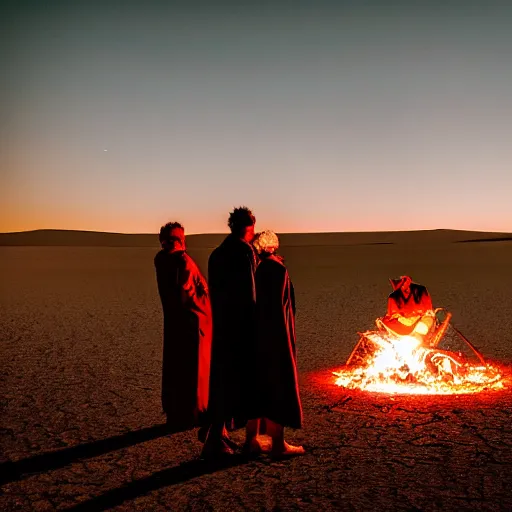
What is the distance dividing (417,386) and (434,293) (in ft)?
60.3

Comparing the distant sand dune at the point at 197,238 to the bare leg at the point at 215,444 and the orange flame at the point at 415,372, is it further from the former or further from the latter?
the bare leg at the point at 215,444

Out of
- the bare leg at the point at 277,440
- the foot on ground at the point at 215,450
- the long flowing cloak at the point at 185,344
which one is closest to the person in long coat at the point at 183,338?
the long flowing cloak at the point at 185,344

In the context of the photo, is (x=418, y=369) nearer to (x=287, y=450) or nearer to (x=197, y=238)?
(x=287, y=450)

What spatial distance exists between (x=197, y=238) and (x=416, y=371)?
15437cm

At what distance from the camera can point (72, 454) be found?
6.78 meters

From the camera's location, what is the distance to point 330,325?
55.7ft

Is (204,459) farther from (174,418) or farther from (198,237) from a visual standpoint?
(198,237)

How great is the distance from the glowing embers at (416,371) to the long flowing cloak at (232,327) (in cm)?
331

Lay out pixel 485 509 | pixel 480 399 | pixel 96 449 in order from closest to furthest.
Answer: pixel 485 509
pixel 96 449
pixel 480 399

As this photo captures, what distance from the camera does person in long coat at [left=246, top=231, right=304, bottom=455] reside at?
6.22m

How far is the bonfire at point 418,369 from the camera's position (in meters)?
9.23

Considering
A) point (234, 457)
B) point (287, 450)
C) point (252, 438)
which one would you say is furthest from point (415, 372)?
point (234, 457)

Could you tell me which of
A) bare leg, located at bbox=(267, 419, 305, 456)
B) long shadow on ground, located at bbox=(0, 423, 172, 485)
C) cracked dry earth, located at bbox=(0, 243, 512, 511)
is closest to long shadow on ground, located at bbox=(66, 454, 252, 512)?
cracked dry earth, located at bbox=(0, 243, 512, 511)

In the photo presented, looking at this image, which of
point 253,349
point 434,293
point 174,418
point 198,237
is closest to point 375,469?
point 253,349
